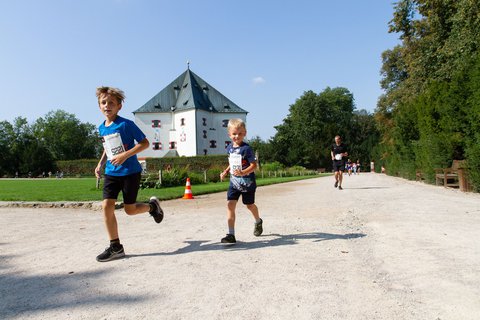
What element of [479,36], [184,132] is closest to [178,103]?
[184,132]

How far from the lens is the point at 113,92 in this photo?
4496 millimetres

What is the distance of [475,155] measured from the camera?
9930mm

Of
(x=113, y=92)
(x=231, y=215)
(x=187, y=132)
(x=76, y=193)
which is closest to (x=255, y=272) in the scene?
(x=231, y=215)

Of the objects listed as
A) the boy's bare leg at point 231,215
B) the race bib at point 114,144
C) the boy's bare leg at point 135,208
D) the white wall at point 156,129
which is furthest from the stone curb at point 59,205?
the white wall at point 156,129

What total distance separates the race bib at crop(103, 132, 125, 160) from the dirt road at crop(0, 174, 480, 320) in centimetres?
127

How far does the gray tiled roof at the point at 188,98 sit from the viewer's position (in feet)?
219

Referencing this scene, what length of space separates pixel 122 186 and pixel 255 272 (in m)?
2.08

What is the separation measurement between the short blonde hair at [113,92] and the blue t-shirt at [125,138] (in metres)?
0.26

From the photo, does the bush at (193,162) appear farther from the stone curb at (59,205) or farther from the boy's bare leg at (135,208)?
the boy's bare leg at (135,208)

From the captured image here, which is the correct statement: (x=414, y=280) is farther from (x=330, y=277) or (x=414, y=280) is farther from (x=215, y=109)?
(x=215, y=109)

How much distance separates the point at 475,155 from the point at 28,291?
36.3 ft

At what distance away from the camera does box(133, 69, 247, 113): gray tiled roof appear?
66750 mm

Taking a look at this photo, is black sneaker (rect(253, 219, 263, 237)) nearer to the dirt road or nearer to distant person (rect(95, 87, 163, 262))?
the dirt road

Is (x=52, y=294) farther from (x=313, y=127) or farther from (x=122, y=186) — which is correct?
(x=313, y=127)
